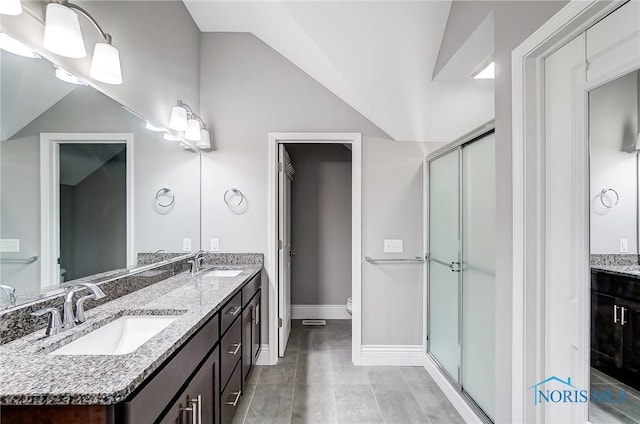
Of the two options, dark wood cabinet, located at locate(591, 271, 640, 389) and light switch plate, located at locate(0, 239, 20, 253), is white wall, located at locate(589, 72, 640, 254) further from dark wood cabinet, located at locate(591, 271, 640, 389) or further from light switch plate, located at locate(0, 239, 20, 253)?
light switch plate, located at locate(0, 239, 20, 253)

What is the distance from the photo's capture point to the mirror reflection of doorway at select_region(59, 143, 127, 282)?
4.55 feet

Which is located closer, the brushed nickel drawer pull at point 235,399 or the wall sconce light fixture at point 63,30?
the wall sconce light fixture at point 63,30

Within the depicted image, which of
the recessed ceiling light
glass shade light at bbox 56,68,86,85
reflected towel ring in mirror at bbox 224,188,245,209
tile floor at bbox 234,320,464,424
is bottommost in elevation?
tile floor at bbox 234,320,464,424

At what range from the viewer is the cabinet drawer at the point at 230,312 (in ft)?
5.57

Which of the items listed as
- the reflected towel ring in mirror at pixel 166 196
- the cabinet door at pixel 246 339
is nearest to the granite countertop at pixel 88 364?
the cabinet door at pixel 246 339

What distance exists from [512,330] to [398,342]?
1677 millimetres

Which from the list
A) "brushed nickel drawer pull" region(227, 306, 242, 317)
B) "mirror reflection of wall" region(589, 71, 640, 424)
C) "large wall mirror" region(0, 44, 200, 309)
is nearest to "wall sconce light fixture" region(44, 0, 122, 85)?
"large wall mirror" region(0, 44, 200, 309)

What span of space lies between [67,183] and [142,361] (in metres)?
0.97

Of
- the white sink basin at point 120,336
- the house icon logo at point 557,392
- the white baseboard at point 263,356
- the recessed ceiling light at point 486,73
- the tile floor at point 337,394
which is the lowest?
Answer: the tile floor at point 337,394

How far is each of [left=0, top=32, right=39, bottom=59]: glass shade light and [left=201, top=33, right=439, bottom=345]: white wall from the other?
1688 millimetres

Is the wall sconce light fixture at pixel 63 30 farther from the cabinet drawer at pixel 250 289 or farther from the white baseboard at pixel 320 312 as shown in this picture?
the white baseboard at pixel 320 312

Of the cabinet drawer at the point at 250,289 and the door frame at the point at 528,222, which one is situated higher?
the door frame at the point at 528,222

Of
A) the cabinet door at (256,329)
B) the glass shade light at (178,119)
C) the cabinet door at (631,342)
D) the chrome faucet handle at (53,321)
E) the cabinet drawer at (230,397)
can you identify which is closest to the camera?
the cabinet door at (631,342)

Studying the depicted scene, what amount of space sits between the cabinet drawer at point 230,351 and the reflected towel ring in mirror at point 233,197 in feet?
3.78
